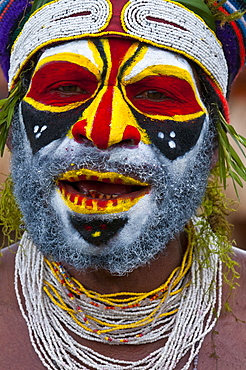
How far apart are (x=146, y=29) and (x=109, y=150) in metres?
0.65

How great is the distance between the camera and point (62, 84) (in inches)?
105

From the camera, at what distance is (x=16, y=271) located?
2994 mm

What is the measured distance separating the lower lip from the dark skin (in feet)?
1.64

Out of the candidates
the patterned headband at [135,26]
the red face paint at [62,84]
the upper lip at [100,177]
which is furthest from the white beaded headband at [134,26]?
the upper lip at [100,177]

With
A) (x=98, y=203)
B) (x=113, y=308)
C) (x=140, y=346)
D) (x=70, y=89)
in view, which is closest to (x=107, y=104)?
(x=70, y=89)

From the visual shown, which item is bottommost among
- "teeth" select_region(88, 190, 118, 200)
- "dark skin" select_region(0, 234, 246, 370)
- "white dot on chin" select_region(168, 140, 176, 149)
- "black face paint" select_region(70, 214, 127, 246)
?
"dark skin" select_region(0, 234, 246, 370)

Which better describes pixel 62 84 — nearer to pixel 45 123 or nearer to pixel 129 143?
pixel 45 123

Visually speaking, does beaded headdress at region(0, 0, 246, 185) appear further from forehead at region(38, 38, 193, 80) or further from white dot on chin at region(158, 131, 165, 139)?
white dot on chin at region(158, 131, 165, 139)

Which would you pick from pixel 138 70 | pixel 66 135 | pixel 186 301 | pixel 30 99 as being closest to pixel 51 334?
pixel 186 301

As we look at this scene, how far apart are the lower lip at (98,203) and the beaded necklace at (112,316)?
0.54 meters

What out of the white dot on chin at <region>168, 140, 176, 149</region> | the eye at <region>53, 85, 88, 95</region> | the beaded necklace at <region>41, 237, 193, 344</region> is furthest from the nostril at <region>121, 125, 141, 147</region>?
the beaded necklace at <region>41, 237, 193, 344</region>

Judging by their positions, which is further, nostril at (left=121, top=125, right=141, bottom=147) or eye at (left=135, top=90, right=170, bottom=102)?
eye at (left=135, top=90, right=170, bottom=102)

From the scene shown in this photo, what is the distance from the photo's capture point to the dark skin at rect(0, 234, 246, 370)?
2.69 m

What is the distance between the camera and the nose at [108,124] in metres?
2.41
